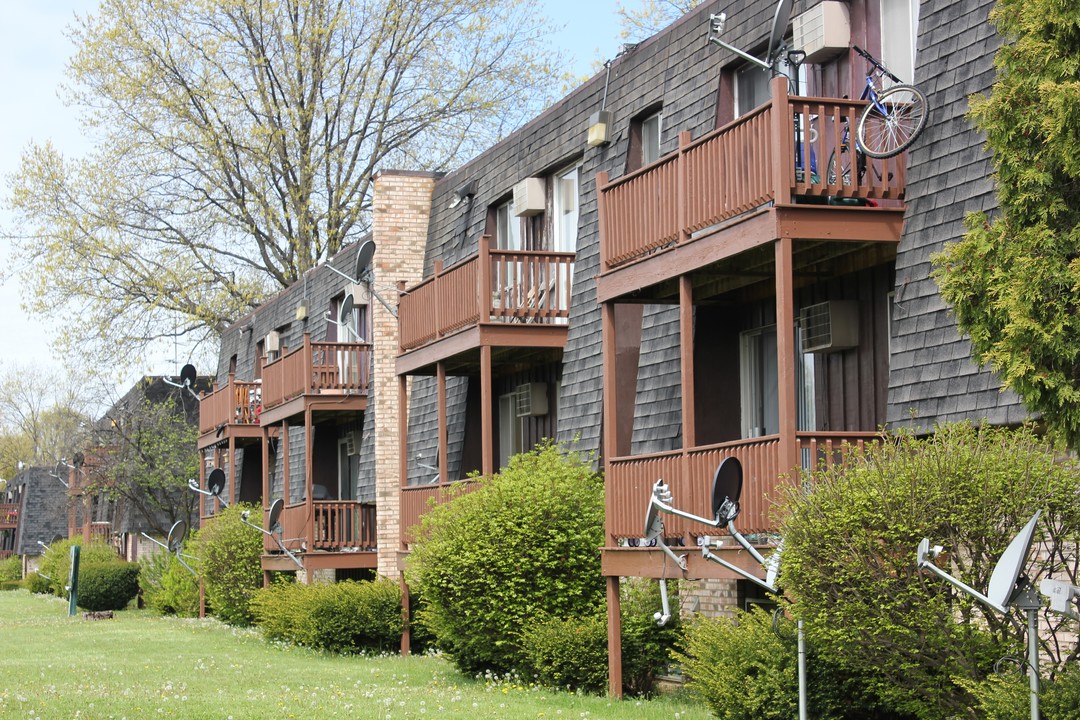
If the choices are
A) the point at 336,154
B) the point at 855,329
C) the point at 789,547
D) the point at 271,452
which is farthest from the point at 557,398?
the point at 336,154

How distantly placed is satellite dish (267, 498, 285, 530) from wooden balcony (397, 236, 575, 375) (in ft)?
20.4

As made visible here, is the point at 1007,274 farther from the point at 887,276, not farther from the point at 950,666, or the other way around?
the point at 887,276

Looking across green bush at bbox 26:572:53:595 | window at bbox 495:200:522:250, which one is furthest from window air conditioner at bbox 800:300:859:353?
green bush at bbox 26:572:53:595

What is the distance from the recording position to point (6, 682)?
1759 centimetres

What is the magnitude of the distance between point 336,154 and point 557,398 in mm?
22005

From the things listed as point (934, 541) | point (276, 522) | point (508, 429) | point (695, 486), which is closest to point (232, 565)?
point (276, 522)

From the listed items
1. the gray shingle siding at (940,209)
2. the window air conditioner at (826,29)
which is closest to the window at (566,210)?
the window air conditioner at (826,29)

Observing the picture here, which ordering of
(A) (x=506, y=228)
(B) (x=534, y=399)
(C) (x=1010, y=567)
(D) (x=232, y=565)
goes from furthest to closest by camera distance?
1. (D) (x=232, y=565)
2. (A) (x=506, y=228)
3. (B) (x=534, y=399)
4. (C) (x=1010, y=567)

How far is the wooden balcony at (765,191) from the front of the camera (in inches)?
482

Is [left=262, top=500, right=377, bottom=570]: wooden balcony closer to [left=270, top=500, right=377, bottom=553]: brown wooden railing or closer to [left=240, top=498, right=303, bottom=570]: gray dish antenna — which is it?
[left=270, top=500, right=377, bottom=553]: brown wooden railing

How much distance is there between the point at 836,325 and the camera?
1382cm

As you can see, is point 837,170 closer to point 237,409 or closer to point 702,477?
point 702,477

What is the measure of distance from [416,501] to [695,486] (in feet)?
26.2

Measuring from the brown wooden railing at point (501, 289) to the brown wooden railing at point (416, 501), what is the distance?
6.65 ft
